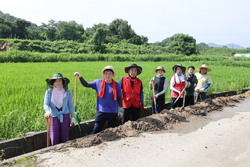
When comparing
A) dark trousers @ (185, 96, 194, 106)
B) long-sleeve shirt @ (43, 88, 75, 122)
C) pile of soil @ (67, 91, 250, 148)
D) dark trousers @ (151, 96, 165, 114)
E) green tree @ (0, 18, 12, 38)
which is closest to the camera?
long-sleeve shirt @ (43, 88, 75, 122)

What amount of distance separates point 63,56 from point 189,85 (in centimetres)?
1869


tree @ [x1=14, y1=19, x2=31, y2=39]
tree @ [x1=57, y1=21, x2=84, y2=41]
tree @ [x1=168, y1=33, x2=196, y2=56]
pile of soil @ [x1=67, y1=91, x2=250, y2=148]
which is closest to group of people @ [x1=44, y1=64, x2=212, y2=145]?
pile of soil @ [x1=67, y1=91, x2=250, y2=148]

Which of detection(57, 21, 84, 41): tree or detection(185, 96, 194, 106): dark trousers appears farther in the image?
detection(57, 21, 84, 41): tree

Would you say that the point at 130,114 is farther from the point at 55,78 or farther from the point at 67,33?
the point at 67,33

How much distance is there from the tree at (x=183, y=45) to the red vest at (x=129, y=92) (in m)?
41.6

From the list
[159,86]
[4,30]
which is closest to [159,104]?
[159,86]

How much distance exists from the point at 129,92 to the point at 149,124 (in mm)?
774

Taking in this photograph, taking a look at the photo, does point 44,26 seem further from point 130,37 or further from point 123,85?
point 123,85

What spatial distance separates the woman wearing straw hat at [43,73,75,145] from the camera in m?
3.68

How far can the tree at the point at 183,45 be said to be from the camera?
44.6 metres

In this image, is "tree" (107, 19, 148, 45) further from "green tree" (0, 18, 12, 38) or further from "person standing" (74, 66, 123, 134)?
"person standing" (74, 66, 123, 134)

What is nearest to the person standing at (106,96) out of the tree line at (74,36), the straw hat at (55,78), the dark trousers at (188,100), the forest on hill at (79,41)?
the straw hat at (55,78)

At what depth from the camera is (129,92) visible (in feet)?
15.5

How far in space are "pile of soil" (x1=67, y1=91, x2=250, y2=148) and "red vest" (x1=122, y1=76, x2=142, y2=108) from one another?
41 centimetres
